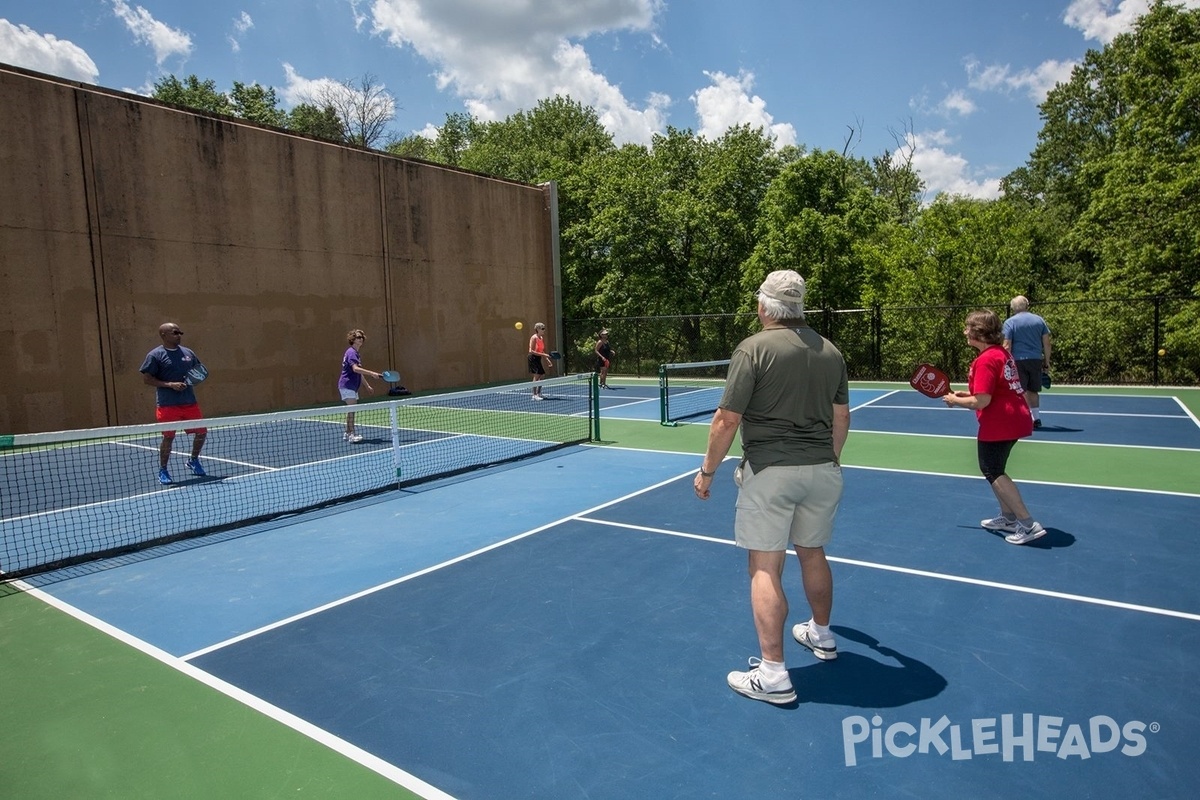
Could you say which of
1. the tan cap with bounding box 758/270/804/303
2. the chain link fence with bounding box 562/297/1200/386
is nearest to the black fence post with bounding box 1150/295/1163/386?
the chain link fence with bounding box 562/297/1200/386

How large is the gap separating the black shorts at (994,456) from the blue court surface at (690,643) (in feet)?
1.95

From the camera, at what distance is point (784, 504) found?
3.54m

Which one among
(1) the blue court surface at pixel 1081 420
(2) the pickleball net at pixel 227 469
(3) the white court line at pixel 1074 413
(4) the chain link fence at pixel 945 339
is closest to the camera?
(2) the pickleball net at pixel 227 469

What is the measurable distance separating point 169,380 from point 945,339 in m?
20.6

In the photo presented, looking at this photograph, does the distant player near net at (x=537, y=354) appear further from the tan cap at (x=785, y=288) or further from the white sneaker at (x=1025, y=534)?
the tan cap at (x=785, y=288)

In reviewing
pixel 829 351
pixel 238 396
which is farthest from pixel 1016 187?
pixel 829 351

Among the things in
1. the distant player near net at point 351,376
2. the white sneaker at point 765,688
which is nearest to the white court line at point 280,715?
the white sneaker at point 765,688

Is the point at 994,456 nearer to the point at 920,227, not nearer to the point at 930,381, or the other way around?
the point at 930,381

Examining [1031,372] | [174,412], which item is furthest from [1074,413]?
[174,412]

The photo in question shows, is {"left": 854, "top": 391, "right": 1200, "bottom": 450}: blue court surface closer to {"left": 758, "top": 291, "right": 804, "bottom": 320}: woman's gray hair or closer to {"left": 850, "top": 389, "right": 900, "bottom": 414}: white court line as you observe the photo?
{"left": 850, "top": 389, "right": 900, "bottom": 414}: white court line

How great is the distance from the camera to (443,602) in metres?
5.07

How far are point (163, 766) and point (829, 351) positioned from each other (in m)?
3.70

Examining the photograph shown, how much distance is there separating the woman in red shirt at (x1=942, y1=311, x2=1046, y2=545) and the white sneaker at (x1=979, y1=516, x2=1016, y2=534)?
0.20 metres

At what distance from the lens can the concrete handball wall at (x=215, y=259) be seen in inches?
554
